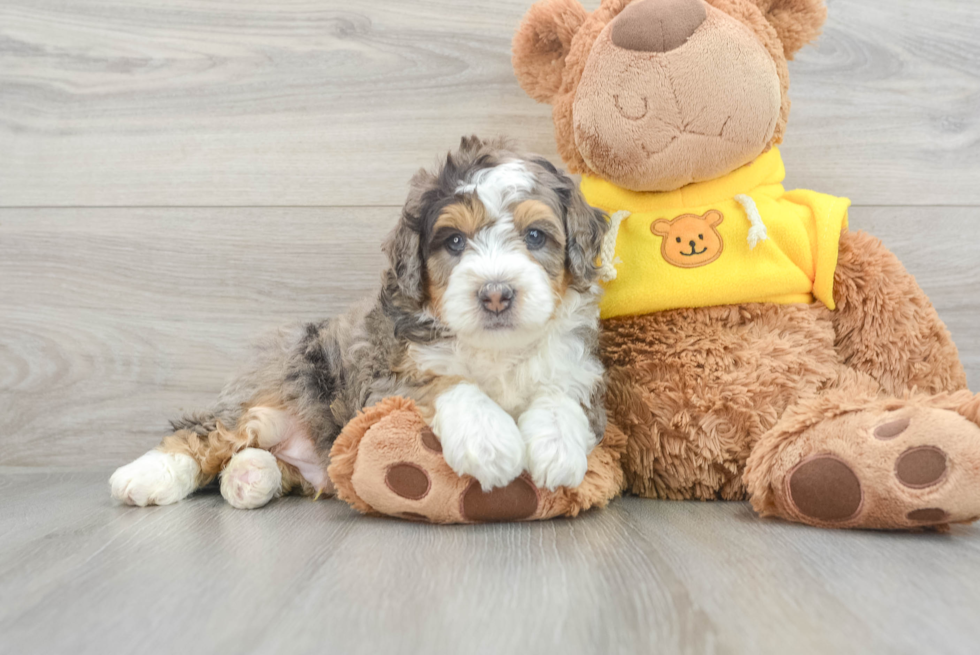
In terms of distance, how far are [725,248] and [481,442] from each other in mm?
811

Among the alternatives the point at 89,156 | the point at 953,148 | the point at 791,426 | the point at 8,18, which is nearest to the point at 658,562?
the point at 791,426

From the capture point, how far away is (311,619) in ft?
3.40

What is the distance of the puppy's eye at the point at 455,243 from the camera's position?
1.62 metres

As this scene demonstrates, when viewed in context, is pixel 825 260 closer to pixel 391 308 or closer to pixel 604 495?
pixel 604 495

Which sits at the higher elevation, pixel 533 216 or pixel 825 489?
pixel 533 216

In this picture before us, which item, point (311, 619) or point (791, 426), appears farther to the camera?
point (791, 426)

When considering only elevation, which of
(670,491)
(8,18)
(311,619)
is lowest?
(670,491)

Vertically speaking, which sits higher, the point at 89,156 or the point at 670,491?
the point at 89,156

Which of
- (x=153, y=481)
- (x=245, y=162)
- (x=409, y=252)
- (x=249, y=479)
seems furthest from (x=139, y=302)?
(x=409, y=252)

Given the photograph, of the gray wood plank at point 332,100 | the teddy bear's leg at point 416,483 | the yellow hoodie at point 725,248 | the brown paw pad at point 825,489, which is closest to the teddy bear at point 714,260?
the yellow hoodie at point 725,248

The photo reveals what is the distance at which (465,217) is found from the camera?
159 cm

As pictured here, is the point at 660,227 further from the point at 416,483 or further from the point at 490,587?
the point at 490,587

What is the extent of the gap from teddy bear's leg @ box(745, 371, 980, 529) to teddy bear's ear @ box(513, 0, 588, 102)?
1089 mm

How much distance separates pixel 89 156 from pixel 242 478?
1.38 meters
